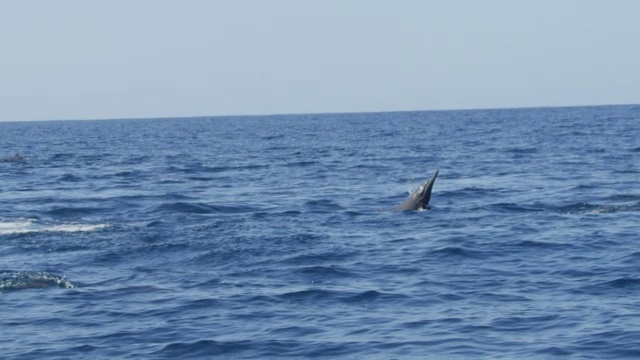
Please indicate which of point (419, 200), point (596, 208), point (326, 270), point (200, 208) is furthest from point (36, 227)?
point (596, 208)

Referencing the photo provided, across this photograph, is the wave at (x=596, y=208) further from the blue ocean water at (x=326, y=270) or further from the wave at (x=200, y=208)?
the wave at (x=200, y=208)

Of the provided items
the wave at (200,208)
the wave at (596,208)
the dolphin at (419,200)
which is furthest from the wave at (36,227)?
the wave at (596,208)

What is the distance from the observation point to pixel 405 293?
64.2ft

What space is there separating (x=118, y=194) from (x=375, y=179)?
34.5 ft

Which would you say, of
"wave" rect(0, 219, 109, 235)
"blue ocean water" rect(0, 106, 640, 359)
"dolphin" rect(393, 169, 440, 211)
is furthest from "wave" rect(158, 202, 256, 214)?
"dolphin" rect(393, 169, 440, 211)

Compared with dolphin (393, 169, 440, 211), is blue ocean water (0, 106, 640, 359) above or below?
below

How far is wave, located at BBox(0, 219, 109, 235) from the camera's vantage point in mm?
29109

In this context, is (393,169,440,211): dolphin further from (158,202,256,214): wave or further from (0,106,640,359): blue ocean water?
(158,202,256,214): wave

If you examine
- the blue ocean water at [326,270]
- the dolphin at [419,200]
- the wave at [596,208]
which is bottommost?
the blue ocean water at [326,270]

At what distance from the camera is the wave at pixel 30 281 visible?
68.7 feet

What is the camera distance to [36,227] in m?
30.1

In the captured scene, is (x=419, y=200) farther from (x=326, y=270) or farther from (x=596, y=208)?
(x=326, y=270)

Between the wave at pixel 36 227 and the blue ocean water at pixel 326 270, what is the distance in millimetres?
58

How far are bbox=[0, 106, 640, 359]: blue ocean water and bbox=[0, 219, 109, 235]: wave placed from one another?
58mm
